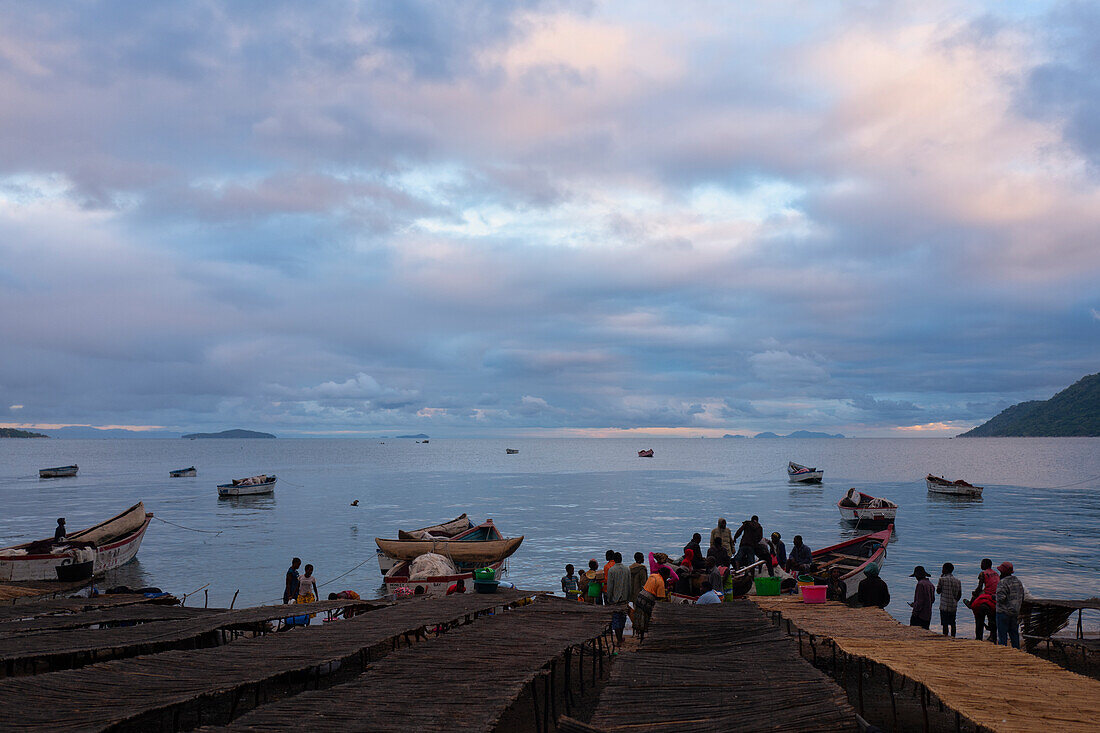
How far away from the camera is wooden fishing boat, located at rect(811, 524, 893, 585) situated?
24.5 metres

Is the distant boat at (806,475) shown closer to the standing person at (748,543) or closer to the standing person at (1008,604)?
the standing person at (748,543)

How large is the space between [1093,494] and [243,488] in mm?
96794

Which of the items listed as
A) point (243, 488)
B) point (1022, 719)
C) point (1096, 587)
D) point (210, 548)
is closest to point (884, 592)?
point (1022, 719)

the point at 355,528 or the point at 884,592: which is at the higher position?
the point at 884,592

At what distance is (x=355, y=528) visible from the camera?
55156 millimetres

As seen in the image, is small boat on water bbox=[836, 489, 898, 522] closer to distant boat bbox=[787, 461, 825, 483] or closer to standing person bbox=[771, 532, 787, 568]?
standing person bbox=[771, 532, 787, 568]

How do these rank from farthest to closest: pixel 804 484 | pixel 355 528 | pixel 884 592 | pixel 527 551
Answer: pixel 804 484 → pixel 355 528 → pixel 527 551 → pixel 884 592

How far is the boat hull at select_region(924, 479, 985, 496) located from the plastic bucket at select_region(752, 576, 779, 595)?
65.6m

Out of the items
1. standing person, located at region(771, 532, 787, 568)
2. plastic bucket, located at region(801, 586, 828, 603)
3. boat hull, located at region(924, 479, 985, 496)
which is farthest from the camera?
boat hull, located at region(924, 479, 985, 496)

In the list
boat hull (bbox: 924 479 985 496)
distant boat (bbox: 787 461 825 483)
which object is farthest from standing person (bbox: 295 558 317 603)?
distant boat (bbox: 787 461 825 483)

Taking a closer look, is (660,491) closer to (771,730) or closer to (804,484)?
(804,484)

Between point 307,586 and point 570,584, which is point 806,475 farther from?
point 307,586

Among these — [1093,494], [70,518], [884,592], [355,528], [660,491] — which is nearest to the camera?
[884,592]

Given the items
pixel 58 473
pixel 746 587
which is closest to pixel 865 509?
pixel 746 587
